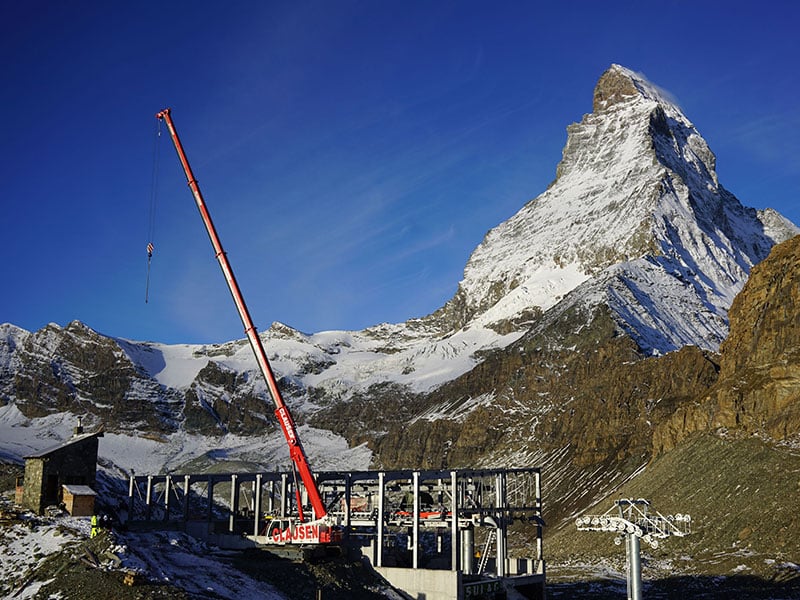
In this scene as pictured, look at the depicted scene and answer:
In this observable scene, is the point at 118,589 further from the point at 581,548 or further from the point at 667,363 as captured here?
the point at 667,363

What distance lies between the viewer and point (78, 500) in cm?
5134

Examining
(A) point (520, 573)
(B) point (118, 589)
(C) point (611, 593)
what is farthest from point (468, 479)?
(B) point (118, 589)

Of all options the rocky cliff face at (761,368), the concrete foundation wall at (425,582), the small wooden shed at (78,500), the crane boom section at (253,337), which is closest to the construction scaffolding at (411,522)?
the concrete foundation wall at (425,582)

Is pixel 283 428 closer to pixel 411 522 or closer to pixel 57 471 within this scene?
pixel 411 522

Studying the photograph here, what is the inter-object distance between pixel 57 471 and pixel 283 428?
45.6 ft

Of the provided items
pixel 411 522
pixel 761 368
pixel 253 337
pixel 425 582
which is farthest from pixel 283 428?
pixel 761 368

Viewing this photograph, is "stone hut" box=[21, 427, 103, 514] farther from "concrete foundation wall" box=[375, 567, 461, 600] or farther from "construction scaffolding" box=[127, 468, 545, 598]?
"concrete foundation wall" box=[375, 567, 461, 600]

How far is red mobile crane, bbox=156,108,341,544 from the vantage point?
179 ft

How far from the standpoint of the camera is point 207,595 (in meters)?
41.1

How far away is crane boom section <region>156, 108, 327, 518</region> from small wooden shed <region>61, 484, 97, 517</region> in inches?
470

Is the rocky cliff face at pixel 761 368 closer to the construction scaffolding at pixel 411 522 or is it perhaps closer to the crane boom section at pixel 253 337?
the construction scaffolding at pixel 411 522

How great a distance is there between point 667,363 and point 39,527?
130 metres

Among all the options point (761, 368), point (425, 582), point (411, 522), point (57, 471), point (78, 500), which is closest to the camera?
point (78, 500)

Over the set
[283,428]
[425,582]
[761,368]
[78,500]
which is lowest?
[425,582]
